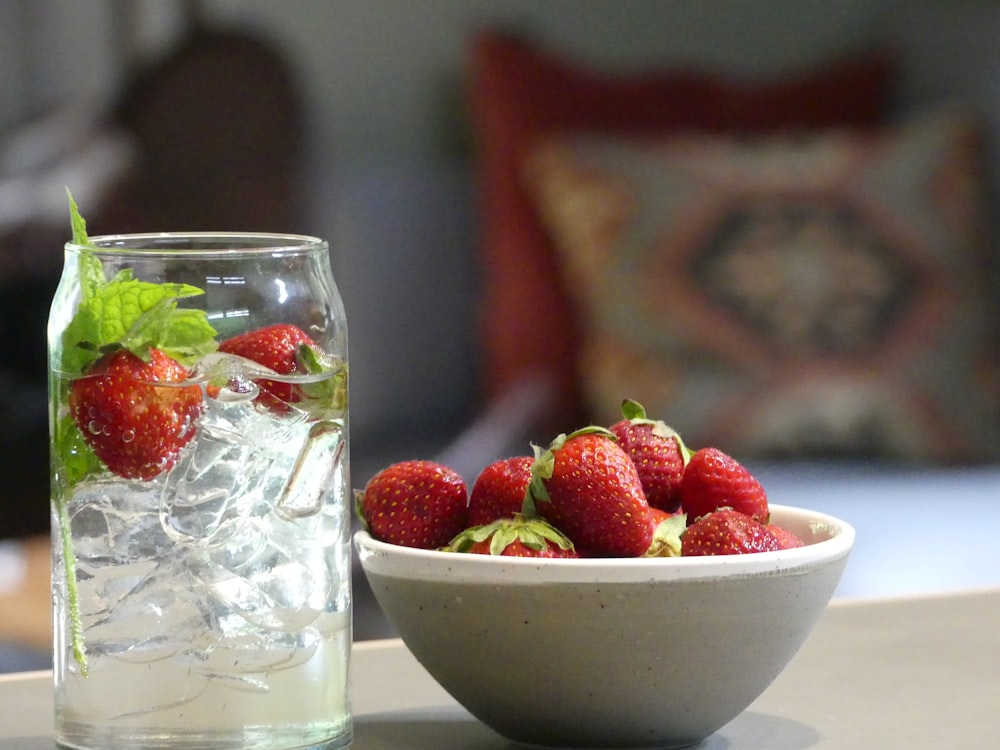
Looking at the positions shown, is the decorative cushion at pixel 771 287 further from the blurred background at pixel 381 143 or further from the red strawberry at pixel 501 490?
the red strawberry at pixel 501 490

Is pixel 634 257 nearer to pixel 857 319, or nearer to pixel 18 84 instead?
pixel 857 319

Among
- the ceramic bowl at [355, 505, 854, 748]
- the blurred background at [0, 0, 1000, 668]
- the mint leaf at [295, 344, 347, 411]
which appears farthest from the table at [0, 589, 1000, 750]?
the blurred background at [0, 0, 1000, 668]

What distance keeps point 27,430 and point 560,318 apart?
0.78 metres

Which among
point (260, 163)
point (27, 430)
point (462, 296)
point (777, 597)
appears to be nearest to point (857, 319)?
point (462, 296)

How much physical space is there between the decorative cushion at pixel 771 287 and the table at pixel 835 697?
4.17 ft

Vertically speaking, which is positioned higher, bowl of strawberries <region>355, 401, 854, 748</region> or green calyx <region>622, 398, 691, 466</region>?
green calyx <region>622, 398, 691, 466</region>

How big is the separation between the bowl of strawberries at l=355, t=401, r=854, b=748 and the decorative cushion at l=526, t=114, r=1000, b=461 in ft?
5.13

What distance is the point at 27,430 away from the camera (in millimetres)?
2057

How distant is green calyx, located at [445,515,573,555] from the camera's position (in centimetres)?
66

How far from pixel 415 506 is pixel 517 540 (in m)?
0.06

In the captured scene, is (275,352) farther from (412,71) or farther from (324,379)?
(412,71)

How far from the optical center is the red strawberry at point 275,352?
64cm

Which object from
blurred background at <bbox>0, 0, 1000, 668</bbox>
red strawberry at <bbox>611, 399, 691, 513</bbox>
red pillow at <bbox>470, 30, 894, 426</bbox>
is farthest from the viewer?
red pillow at <bbox>470, 30, 894, 426</bbox>

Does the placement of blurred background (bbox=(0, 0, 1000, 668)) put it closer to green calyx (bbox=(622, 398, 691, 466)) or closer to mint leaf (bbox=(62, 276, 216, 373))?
green calyx (bbox=(622, 398, 691, 466))
